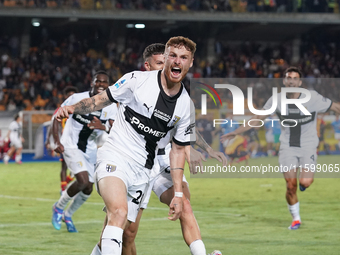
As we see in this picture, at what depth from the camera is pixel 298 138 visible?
10.1 metres

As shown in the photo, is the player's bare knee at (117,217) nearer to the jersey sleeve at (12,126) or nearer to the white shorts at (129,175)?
the white shorts at (129,175)

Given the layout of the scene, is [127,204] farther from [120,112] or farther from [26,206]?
[26,206]

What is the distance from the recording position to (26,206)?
12.2 m

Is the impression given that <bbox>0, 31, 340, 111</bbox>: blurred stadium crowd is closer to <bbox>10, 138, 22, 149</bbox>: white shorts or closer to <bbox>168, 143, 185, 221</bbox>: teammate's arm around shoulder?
<bbox>10, 138, 22, 149</bbox>: white shorts

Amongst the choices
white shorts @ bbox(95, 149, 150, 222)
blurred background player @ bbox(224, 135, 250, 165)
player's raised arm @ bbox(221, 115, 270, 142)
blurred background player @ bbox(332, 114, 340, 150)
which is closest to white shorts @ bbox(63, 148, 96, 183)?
player's raised arm @ bbox(221, 115, 270, 142)

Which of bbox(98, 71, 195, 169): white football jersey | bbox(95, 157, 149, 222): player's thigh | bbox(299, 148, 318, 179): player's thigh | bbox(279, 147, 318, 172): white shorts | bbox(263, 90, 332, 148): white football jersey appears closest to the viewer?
bbox(95, 157, 149, 222): player's thigh

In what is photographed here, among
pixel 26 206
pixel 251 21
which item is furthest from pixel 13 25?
pixel 26 206

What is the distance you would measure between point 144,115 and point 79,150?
13.4 ft

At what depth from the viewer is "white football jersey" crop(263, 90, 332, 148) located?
10023 millimetres

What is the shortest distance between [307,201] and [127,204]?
8.37 meters

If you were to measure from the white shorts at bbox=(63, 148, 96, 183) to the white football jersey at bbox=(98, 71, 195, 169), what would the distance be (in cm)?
358

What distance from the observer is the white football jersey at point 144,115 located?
17.9ft

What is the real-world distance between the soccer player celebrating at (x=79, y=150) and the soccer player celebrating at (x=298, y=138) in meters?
2.28

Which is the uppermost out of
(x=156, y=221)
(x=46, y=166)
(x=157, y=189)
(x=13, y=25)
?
(x=13, y=25)
